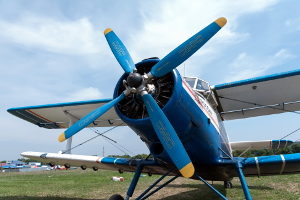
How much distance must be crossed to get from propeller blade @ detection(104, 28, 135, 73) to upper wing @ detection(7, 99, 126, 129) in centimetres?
363

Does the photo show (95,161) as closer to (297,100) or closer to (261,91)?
(261,91)

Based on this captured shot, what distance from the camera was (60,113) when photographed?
10.4 m

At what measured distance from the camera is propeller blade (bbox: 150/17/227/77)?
462 centimetres

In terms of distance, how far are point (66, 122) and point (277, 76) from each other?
7.66 meters

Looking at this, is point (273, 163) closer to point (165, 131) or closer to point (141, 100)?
point (165, 131)

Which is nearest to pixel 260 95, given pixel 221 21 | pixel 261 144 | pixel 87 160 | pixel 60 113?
pixel 261 144

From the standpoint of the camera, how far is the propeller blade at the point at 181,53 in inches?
182

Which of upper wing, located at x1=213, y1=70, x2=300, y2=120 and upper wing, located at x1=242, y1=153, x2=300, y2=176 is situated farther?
upper wing, located at x1=213, y1=70, x2=300, y2=120

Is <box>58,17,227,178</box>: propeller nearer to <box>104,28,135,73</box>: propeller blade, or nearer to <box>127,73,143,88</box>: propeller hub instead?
<box>127,73,143,88</box>: propeller hub

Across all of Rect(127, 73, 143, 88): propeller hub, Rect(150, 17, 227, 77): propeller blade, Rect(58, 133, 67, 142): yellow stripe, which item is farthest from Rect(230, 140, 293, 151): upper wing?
Rect(58, 133, 67, 142): yellow stripe

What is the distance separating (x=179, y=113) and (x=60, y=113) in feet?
21.8

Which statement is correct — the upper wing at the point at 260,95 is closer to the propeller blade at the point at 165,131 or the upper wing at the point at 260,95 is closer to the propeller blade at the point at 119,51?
the propeller blade at the point at 119,51

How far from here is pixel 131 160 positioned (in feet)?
27.0

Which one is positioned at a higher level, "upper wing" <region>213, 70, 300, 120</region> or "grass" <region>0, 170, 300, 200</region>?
"upper wing" <region>213, 70, 300, 120</region>
